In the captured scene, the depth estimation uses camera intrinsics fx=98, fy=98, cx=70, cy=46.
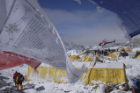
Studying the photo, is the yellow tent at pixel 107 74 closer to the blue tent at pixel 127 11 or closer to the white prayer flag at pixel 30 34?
the blue tent at pixel 127 11

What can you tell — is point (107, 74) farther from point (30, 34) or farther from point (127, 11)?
point (30, 34)

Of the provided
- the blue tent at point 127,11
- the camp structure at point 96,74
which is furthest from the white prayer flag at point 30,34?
the camp structure at point 96,74

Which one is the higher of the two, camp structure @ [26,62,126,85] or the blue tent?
the blue tent

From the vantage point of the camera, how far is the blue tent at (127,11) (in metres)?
1.36

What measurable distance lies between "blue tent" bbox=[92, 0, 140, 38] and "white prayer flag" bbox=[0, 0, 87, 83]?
2.87 feet

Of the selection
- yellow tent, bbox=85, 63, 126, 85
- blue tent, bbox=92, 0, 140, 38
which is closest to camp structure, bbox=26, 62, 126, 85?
yellow tent, bbox=85, 63, 126, 85

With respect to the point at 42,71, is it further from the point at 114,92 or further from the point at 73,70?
the point at 73,70

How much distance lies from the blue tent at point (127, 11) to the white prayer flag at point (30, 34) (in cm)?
87

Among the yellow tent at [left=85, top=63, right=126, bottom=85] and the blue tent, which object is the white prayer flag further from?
the yellow tent at [left=85, top=63, right=126, bottom=85]

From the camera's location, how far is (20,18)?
1.41 m

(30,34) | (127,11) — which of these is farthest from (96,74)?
(30,34)

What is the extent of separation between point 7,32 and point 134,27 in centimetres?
195

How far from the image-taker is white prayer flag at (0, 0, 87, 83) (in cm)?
136

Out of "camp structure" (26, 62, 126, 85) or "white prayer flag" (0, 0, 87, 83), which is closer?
"white prayer flag" (0, 0, 87, 83)
